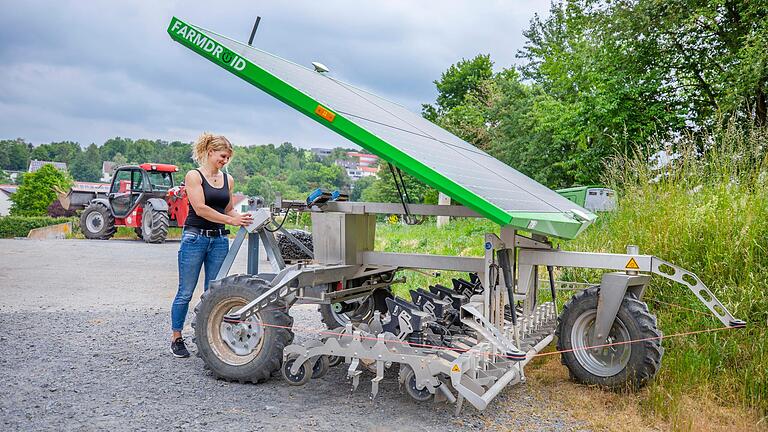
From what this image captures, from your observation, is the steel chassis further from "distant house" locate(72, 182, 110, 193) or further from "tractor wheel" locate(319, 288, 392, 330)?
"distant house" locate(72, 182, 110, 193)

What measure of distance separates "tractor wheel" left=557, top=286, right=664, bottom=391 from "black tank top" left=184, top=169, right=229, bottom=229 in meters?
2.70

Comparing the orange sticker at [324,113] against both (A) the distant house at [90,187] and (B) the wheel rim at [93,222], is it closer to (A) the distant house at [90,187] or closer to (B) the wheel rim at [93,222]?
(B) the wheel rim at [93,222]

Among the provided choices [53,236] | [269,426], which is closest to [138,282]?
[269,426]

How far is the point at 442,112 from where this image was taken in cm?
4703

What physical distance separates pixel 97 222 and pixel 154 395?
1541 cm

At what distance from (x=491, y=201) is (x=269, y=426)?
1815 millimetres

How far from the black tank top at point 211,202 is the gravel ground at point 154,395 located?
43.4 inches

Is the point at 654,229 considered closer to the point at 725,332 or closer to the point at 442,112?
the point at 725,332

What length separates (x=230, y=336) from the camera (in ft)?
15.3

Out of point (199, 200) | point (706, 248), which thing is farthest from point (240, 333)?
point (706, 248)

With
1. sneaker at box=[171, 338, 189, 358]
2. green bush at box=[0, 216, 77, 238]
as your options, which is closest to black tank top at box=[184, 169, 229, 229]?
sneaker at box=[171, 338, 189, 358]

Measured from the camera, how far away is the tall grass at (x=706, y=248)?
15.3ft

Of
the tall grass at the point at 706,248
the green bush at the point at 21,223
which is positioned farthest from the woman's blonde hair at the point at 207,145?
the green bush at the point at 21,223

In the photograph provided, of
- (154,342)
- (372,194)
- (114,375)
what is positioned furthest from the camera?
(372,194)
